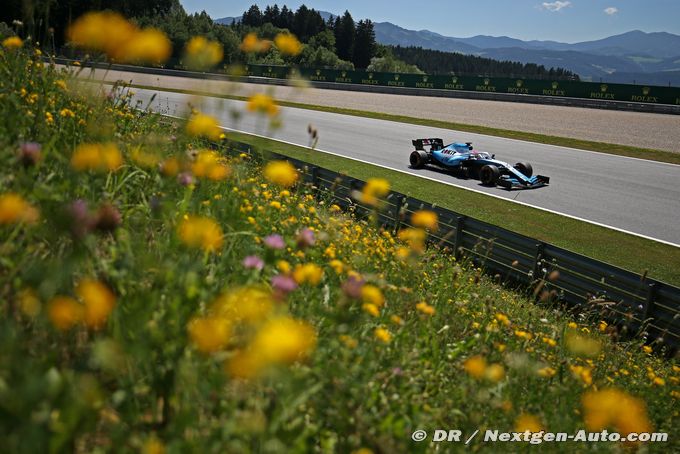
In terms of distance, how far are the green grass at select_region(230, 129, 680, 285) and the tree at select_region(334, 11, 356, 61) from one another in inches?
4168

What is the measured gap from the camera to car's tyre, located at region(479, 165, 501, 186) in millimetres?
14766

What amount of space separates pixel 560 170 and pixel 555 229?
6.94 m

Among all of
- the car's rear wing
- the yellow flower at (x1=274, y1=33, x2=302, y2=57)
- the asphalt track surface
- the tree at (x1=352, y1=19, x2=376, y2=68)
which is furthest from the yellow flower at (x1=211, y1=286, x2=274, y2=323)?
the tree at (x1=352, y1=19, x2=376, y2=68)

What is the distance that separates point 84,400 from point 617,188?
16.7m

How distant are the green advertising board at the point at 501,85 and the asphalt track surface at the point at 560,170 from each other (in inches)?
600

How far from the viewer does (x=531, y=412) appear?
2.96 meters

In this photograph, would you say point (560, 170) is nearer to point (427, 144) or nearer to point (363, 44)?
point (427, 144)

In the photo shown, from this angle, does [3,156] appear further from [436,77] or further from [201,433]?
[436,77]

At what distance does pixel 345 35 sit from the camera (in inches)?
4545

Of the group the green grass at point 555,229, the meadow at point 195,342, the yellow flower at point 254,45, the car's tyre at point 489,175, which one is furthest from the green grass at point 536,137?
the meadow at point 195,342

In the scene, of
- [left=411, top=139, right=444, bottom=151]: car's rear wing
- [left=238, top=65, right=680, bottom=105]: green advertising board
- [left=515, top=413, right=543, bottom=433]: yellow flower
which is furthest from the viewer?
[left=238, top=65, right=680, bottom=105]: green advertising board

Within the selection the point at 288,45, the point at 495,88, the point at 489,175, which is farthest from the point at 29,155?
the point at 495,88

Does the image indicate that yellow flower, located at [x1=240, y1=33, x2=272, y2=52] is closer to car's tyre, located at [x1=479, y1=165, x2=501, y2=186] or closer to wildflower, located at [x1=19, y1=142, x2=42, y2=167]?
wildflower, located at [x1=19, y1=142, x2=42, y2=167]

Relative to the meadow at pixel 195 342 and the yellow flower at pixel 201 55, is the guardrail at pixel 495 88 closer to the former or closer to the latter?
the yellow flower at pixel 201 55
